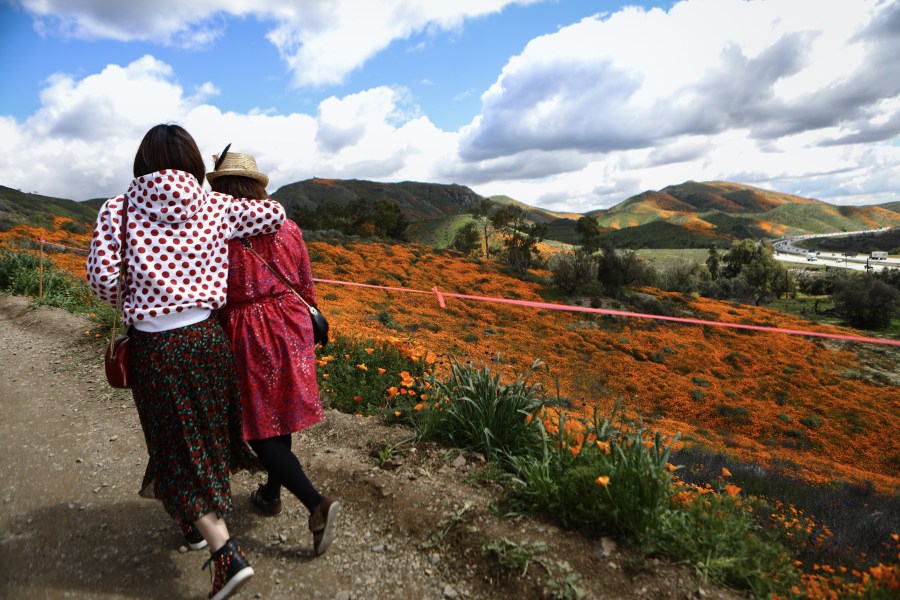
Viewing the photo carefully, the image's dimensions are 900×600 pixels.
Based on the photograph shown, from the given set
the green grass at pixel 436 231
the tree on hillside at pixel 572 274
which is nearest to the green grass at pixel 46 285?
the tree on hillside at pixel 572 274

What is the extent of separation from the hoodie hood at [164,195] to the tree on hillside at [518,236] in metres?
21.0

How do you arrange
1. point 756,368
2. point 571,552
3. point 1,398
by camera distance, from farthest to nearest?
point 756,368 < point 1,398 < point 571,552

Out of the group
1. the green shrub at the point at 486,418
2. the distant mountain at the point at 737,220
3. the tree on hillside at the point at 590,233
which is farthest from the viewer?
the distant mountain at the point at 737,220

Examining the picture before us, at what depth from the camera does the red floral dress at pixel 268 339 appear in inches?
88.7

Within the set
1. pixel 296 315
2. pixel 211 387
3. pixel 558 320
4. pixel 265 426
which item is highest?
pixel 296 315

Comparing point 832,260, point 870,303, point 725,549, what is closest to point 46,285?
point 725,549

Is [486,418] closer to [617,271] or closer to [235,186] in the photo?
[235,186]

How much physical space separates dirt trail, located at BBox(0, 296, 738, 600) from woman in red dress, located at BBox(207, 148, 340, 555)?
275mm

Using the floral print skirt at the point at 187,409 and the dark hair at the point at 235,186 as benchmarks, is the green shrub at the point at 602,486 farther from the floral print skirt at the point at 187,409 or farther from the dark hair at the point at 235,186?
the dark hair at the point at 235,186

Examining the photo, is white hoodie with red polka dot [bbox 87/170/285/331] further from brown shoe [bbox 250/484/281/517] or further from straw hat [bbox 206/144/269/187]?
brown shoe [bbox 250/484/281/517]

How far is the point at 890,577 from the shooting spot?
1799mm

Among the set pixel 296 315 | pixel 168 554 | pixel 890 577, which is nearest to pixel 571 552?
pixel 890 577

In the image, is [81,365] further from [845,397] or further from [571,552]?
[845,397]

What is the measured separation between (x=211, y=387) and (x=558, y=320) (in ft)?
47.5
